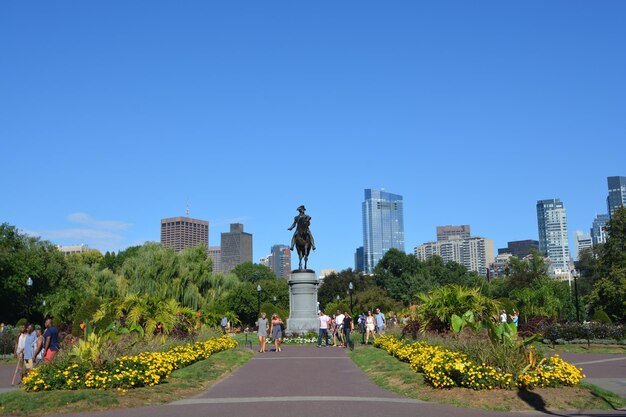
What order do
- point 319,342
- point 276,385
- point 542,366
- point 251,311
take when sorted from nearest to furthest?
point 542,366 < point 276,385 < point 319,342 < point 251,311

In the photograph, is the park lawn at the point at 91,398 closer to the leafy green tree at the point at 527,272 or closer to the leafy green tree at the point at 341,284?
the leafy green tree at the point at 527,272

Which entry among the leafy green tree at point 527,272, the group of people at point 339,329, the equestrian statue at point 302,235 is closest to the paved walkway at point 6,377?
the group of people at point 339,329

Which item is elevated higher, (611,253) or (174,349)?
(611,253)

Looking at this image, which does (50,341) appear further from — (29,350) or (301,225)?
(301,225)

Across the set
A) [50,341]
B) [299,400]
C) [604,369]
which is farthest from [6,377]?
[604,369]

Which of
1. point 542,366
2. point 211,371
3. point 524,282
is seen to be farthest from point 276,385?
point 524,282

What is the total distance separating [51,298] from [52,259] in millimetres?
9666

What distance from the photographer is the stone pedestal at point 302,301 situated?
124 feet

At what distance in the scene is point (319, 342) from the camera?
3161 centimetres

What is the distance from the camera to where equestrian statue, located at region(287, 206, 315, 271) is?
131 ft

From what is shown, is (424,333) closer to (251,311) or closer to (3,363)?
(3,363)

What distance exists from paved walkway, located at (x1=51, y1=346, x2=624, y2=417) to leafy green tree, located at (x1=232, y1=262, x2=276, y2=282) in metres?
110

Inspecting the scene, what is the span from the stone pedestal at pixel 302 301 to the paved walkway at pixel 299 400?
59.3ft

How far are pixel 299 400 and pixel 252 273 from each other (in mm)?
116810
